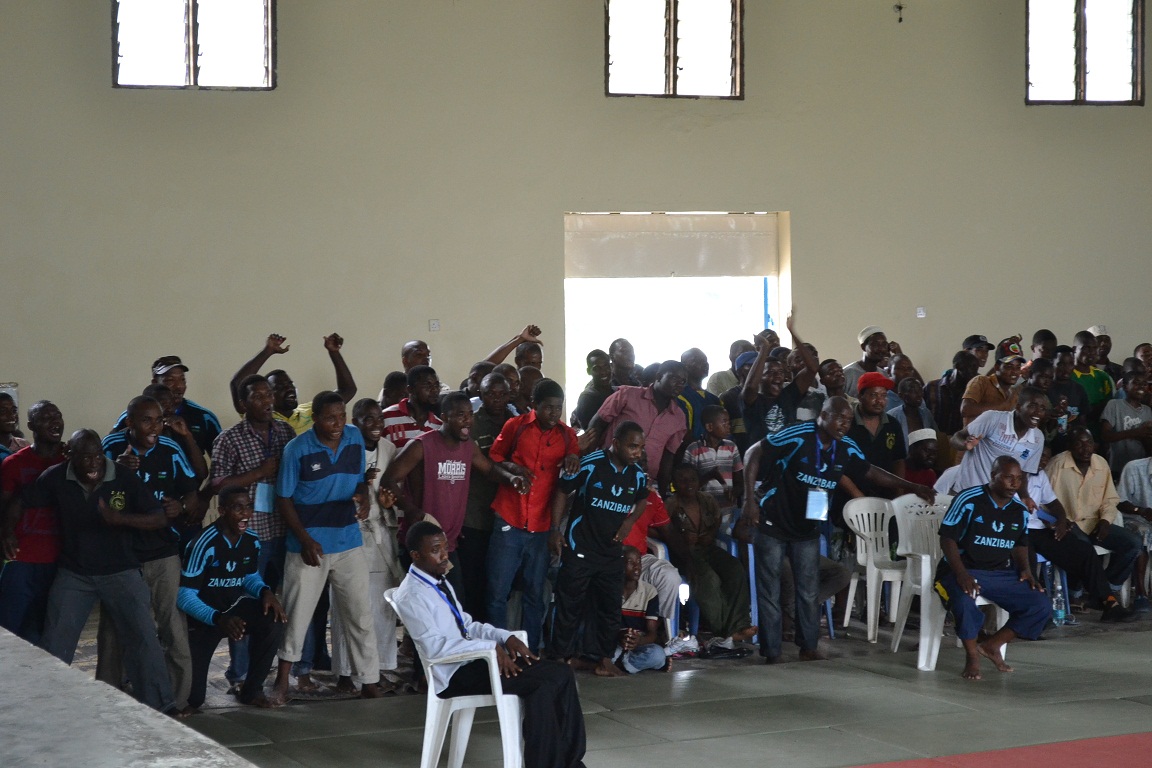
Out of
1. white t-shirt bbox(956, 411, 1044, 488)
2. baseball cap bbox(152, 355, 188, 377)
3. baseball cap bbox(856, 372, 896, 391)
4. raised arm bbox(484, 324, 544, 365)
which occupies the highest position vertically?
raised arm bbox(484, 324, 544, 365)

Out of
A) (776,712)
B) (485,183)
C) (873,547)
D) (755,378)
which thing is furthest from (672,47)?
(776,712)

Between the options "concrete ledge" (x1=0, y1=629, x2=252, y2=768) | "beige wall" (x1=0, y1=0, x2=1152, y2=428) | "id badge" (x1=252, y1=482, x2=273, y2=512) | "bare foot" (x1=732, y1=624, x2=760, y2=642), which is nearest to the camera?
"concrete ledge" (x1=0, y1=629, x2=252, y2=768)

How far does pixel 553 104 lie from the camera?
12289 millimetres

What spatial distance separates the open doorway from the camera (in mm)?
12711

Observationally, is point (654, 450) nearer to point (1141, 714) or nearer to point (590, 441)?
point (590, 441)

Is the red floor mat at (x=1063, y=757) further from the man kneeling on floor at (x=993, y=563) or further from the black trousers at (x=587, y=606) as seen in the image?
the black trousers at (x=587, y=606)

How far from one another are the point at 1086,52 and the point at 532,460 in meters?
9.07

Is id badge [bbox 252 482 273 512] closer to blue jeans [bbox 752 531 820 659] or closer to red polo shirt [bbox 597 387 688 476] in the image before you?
red polo shirt [bbox 597 387 688 476]

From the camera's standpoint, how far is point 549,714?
17.4 ft

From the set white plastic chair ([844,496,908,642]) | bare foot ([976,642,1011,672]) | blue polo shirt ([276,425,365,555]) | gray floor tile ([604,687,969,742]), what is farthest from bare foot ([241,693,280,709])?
bare foot ([976,642,1011,672])

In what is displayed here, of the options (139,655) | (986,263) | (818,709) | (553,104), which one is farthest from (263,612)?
(986,263)

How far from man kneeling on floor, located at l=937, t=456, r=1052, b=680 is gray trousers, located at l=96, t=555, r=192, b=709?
4132 millimetres

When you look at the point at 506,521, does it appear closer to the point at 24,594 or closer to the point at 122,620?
the point at 122,620

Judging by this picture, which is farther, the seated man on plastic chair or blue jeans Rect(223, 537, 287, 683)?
blue jeans Rect(223, 537, 287, 683)
